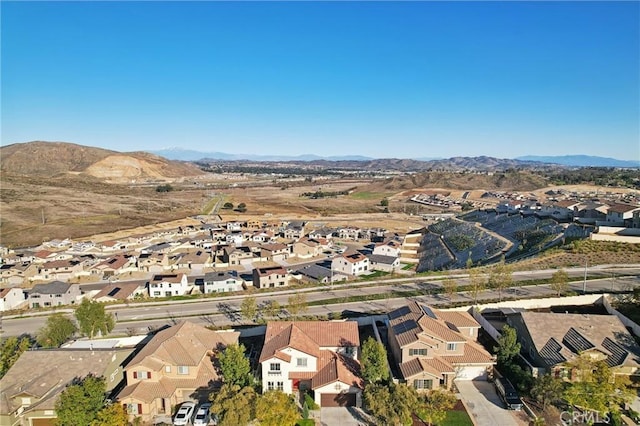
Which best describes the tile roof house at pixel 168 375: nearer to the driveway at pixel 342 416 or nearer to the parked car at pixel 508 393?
the driveway at pixel 342 416

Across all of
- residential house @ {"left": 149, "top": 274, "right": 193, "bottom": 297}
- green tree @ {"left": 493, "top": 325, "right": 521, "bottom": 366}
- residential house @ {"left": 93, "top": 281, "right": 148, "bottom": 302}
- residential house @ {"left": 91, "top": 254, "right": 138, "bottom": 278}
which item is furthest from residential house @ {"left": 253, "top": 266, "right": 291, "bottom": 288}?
green tree @ {"left": 493, "top": 325, "right": 521, "bottom": 366}

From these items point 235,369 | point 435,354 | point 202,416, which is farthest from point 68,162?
point 435,354

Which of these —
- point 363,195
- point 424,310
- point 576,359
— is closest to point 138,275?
point 424,310

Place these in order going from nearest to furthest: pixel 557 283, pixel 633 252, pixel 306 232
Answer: pixel 557 283 → pixel 633 252 → pixel 306 232

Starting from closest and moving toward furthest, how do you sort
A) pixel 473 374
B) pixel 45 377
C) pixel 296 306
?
pixel 45 377, pixel 473 374, pixel 296 306

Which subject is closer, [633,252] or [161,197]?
[633,252]

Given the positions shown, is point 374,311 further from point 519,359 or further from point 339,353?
point 519,359

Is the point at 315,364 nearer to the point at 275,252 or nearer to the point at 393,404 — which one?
the point at 393,404
